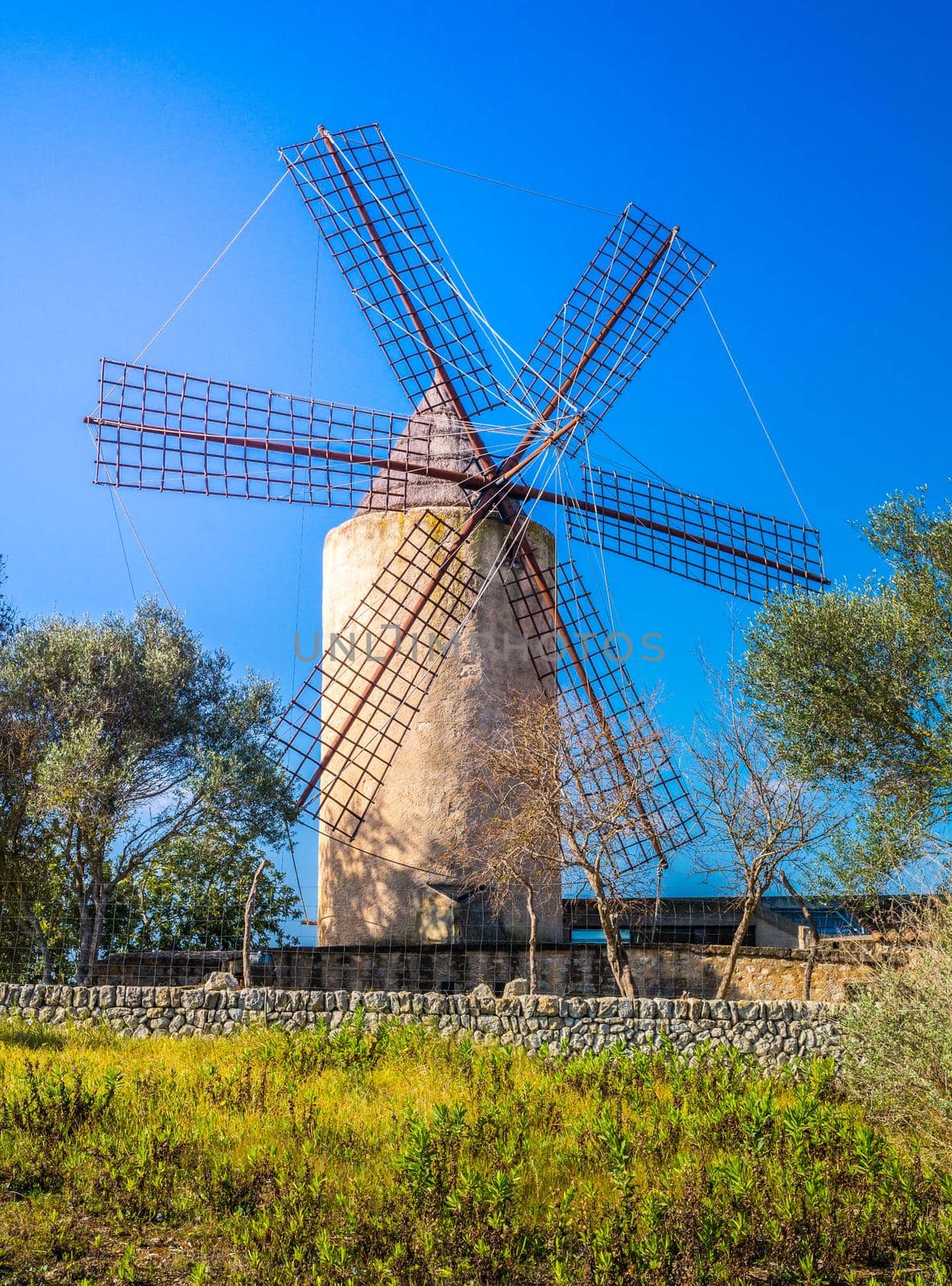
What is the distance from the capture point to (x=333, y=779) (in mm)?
13062

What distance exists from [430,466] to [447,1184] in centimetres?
954

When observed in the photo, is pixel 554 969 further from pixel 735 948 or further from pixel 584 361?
pixel 584 361

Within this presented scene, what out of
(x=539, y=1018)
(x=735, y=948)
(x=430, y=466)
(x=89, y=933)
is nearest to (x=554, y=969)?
(x=735, y=948)

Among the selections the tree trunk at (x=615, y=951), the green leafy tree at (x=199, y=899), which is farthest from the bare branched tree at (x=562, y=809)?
the green leafy tree at (x=199, y=899)

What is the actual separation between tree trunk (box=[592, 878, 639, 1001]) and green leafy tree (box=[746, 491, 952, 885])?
288 cm

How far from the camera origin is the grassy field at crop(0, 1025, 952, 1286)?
440 cm

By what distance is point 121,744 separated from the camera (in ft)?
45.6

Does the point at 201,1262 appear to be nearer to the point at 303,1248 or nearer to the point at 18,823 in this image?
the point at 303,1248

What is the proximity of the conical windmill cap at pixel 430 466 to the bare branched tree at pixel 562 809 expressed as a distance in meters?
2.62

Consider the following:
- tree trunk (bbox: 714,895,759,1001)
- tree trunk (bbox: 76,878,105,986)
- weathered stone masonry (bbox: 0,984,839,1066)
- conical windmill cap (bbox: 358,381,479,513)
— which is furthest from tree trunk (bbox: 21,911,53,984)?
tree trunk (bbox: 714,895,759,1001)

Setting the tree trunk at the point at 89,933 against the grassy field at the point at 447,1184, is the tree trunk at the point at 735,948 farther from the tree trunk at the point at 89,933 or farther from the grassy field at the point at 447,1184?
the tree trunk at the point at 89,933

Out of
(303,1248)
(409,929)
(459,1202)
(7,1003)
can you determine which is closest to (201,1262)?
(303,1248)

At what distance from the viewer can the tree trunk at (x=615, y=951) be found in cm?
1026

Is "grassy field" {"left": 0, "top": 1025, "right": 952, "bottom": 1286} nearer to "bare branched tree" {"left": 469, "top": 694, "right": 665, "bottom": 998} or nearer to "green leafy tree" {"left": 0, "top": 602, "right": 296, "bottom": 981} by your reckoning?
"bare branched tree" {"left": 469, "top": 694, "right": 665, "bottom": 998}
